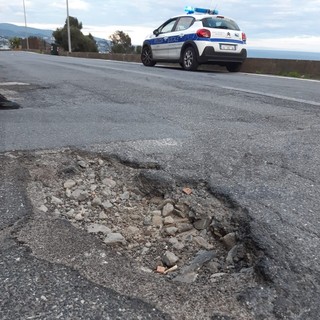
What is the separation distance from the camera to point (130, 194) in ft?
8.34

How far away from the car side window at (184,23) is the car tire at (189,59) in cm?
73

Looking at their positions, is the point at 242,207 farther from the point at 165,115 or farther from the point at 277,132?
the point at 165,115

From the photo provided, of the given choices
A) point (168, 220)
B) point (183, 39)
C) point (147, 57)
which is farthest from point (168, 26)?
point (168, 220)

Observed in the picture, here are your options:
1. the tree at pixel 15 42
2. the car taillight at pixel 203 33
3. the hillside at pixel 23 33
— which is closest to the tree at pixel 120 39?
the hillside at pixel 23 33

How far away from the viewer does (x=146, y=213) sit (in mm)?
2348

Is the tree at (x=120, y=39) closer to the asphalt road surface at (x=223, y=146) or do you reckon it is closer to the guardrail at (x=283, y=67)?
the guardrail at (x=283, y=67)

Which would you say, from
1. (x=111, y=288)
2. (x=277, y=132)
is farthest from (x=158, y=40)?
(x=111, y=288)

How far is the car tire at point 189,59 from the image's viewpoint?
38.4 feet

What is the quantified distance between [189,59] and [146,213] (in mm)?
10306

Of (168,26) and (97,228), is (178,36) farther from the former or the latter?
(97,228)

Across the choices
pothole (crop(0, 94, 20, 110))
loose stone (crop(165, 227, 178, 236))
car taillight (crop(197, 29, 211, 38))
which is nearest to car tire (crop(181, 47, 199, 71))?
car taillight (crop(197, 29, 211, 38))

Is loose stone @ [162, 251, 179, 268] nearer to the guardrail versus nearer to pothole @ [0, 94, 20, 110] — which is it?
pothole @ [0, 94, 20, 110]

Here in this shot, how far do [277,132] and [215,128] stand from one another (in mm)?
601

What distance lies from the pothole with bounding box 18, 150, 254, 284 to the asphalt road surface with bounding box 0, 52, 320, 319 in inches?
5.0
